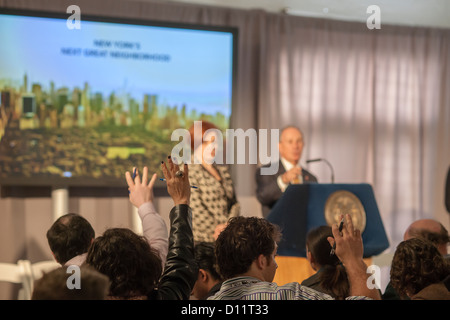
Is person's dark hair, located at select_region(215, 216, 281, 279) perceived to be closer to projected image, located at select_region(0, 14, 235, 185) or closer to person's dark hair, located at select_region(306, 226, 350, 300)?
person's dark hair, located at select_region(306, 226, 350, 300)

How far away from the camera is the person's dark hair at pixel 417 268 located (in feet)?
6.05

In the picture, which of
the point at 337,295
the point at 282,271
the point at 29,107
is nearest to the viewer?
the point at 337,295

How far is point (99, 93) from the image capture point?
481cm

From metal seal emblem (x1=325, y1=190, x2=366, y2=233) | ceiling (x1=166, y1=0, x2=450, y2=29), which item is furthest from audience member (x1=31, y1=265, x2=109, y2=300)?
ceiling (x1=166, y1=0, x2=450, y2=29)

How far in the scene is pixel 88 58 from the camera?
4766mm

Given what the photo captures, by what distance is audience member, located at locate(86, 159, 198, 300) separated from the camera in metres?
1.51

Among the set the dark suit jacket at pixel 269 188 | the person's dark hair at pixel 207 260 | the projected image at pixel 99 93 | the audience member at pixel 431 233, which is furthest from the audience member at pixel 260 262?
the projected image at pixel 99 93

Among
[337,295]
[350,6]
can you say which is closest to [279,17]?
[350,6]

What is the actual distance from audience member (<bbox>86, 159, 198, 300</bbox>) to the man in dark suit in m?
2.17

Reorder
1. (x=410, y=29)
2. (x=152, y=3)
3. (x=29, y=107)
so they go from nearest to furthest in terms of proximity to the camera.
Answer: (x=29, y=107)
(x=152, y=3)
(x=410, y=29)

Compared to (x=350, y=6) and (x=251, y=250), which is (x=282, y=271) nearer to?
(x=251, y=250)

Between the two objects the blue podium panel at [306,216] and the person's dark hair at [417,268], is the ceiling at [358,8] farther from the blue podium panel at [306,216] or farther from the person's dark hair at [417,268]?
the person's dark hair at [417,268]

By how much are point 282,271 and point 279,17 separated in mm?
3180

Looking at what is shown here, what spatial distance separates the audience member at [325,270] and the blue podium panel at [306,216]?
24.9 inches
